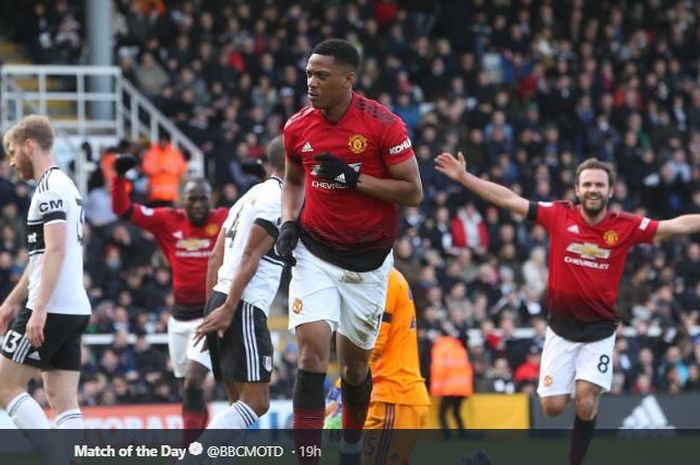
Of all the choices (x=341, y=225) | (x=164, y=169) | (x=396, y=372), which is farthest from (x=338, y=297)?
(x=164, y=169)

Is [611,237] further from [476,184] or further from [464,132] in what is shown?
[464,132]

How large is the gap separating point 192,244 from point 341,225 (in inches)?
156

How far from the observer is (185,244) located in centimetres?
1280

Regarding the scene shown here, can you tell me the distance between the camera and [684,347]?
21719 mm

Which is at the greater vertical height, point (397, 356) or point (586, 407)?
point (397, 356)

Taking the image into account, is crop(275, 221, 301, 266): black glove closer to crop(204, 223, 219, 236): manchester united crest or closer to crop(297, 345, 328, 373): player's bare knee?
crop(297, 345, 328, 373): player's bare knee

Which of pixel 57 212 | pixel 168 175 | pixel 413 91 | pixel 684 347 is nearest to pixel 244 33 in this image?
pixel 413 91

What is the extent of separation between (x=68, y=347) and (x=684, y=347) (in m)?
13.3

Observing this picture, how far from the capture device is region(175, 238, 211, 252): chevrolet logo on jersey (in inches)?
502

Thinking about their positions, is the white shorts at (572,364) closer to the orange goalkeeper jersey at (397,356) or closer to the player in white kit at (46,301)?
the orange goalkeeper jersey at (397,356)

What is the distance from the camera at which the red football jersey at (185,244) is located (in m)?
12.8

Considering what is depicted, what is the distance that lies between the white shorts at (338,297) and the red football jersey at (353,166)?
6 cm

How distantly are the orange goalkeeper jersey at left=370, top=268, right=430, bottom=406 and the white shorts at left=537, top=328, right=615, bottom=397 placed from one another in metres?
1.89

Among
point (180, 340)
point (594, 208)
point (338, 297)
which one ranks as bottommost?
point (180, 340)
